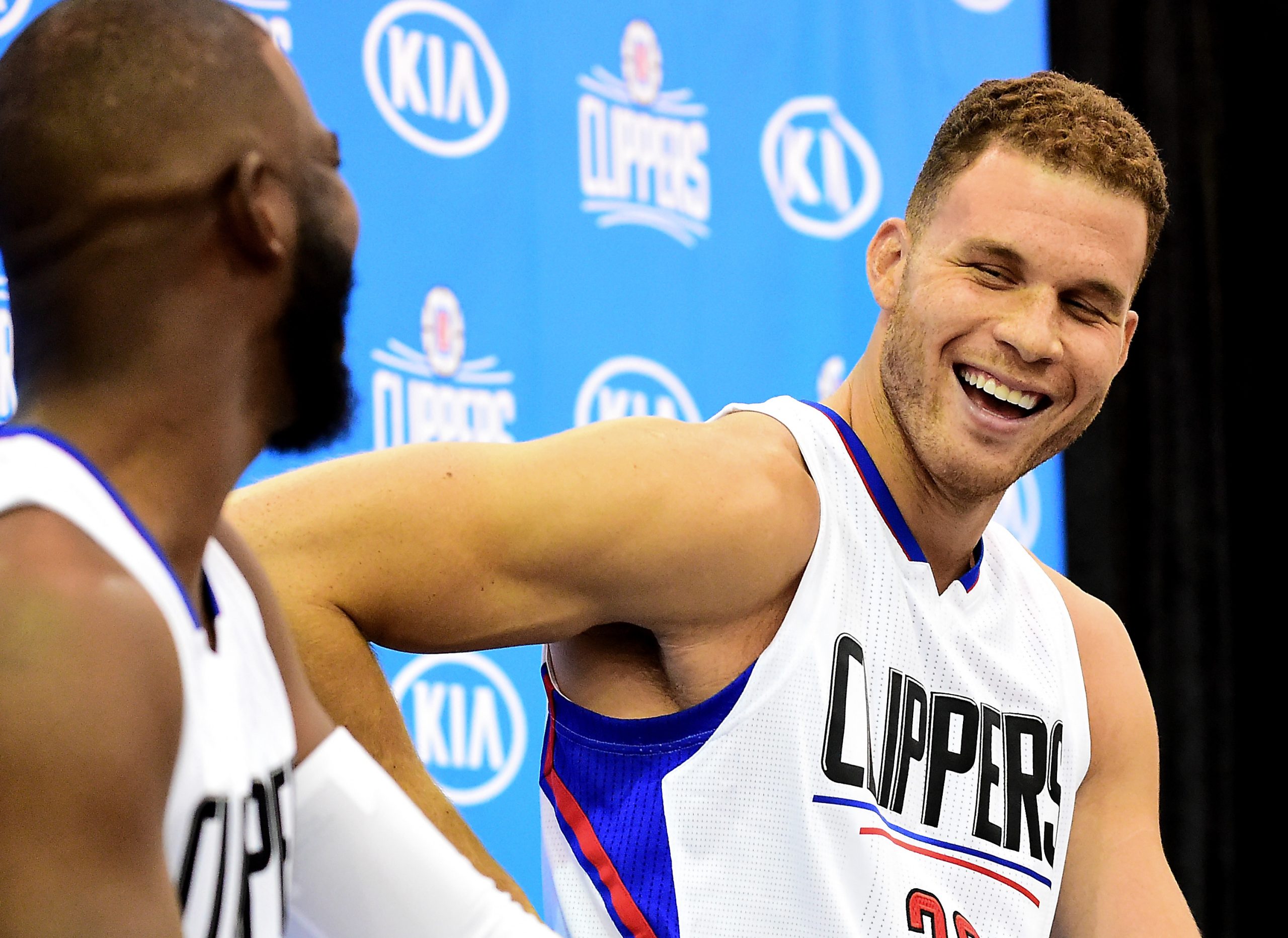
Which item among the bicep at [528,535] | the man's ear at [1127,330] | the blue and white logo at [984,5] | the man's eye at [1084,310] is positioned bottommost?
the bicep at [528,535]

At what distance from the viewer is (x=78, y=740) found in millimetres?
417

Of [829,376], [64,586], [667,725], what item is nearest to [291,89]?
[64,586]

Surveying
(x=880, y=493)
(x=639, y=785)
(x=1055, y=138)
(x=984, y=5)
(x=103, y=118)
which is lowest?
(x=639, y=785)

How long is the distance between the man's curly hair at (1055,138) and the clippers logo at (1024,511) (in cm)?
111

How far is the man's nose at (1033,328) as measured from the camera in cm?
127

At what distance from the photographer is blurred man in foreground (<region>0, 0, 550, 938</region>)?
0.42m

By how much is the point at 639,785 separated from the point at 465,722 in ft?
2.47

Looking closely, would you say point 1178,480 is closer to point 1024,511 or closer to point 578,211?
point 1024,511

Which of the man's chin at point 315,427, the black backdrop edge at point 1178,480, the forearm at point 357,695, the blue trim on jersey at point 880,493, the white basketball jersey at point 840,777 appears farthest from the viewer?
the black backdrop edge at point 1178,480

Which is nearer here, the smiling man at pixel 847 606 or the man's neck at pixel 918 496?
the smiling man at pixel 847 606

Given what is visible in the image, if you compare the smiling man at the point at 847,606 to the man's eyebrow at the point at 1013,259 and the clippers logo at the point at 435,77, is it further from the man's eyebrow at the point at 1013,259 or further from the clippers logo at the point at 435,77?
the clippers logo at the point at 435,77

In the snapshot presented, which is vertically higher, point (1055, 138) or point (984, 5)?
point (984, 5)

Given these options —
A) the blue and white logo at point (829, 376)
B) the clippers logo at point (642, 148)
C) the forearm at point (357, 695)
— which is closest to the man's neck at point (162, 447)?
the forearm at point (357, 695)

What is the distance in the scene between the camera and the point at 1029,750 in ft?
4.26
